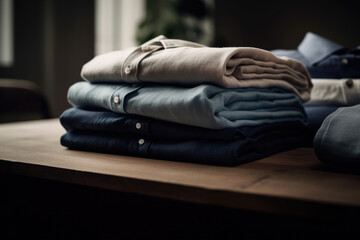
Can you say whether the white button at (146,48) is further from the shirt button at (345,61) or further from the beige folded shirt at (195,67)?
the shirt button at (345,61)

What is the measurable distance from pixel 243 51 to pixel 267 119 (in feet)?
0.42

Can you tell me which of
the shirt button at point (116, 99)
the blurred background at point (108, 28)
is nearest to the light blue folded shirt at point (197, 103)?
the shirt button at point (116, 99)

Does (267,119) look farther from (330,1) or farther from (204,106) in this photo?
(330,1)

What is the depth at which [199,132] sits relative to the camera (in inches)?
22.0

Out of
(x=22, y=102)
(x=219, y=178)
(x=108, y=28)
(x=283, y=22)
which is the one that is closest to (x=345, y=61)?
(x=219, y=178)

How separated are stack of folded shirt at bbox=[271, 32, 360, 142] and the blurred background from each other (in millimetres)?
1275

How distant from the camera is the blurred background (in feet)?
7.52

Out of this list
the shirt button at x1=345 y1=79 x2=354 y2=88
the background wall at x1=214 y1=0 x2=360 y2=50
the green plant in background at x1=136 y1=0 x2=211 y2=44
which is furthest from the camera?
the green plant in background at x1=136 y1=0 x2=211 y2=44

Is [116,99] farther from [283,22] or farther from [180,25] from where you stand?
[180,25]

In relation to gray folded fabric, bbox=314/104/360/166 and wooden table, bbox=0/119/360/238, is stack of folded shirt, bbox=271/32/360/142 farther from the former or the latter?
gray folded fabric, bbox=314/104/360/166

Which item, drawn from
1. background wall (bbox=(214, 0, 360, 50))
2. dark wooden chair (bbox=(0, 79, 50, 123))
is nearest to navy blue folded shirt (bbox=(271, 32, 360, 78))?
background wall (bbox=(214, 0, 360, 50))

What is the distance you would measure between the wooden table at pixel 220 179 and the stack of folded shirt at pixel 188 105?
25mm

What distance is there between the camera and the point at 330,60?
779 mm

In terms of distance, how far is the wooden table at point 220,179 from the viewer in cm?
37
